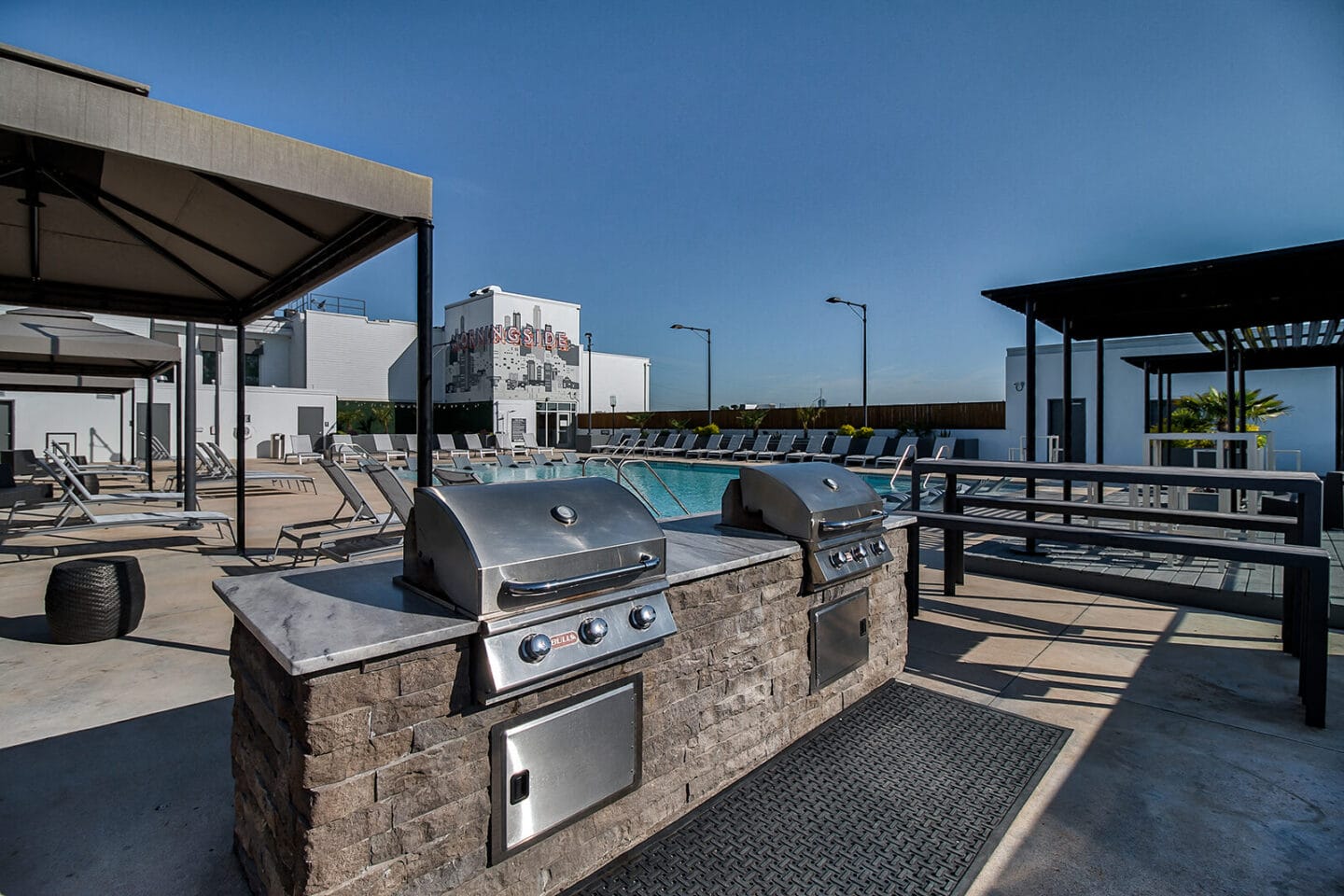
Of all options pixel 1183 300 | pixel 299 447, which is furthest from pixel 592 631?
pixel 299 447

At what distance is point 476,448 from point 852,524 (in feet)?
78.5

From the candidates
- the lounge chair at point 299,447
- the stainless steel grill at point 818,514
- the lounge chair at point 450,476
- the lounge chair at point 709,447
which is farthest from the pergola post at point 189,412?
the lounge chair at point 709,447

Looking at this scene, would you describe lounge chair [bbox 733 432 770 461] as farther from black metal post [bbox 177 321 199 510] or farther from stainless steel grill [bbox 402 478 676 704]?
stainless steel grill [bbox 402 478 676 704]

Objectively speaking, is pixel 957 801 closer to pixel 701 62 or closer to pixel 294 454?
pixel 701 62

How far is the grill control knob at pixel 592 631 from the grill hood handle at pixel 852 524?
1235mm

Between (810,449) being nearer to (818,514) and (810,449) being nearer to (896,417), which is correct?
(896,417)

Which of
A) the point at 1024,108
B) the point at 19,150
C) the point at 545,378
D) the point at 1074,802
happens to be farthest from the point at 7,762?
the point at 545,378

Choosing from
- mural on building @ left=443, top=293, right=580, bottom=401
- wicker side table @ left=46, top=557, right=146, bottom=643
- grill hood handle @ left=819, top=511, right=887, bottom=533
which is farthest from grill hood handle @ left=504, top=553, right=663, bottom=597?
mural on building @ left=443, top=293, right=580, bottom=401

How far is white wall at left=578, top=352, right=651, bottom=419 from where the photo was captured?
41188mm

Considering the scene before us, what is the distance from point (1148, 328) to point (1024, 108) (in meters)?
3.52

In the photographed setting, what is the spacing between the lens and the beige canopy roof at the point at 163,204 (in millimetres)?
2070

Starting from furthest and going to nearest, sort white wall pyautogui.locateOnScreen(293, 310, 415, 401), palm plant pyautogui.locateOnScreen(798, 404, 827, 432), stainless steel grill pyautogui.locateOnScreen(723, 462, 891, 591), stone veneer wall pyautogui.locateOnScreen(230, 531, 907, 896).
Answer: white wall pyautogui.locateOnScreen(293, 310, 415, 401) → palm plant pyautogui.locateOnScreen(798, 404, 827, 432) → stainless steel grill pyautogui.locateOnScreen(723, 462, 891, 591) → stone veneer wall pyautogui.locateOnScreen(230, 531, 907, 896)

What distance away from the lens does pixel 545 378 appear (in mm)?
34281

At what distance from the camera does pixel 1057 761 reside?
245cm
